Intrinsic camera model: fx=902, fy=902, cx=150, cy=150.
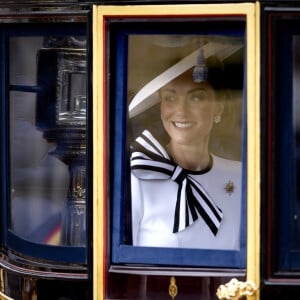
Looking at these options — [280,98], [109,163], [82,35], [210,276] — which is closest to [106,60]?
[82,35]

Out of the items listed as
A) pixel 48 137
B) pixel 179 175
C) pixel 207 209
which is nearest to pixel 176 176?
pixel 179 175

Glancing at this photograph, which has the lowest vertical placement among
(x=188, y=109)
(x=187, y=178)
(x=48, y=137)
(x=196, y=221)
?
(x=196, y=221)

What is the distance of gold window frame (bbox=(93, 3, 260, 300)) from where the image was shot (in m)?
3.25

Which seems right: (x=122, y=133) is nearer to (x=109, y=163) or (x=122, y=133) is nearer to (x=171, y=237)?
(x=109, y=163)

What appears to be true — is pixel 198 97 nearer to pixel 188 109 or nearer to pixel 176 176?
pixel 188 109

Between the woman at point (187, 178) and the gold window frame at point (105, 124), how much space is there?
0.31 feet

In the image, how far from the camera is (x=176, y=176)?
11.3ft

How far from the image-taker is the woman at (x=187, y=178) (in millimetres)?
3387

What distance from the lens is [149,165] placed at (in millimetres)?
3445

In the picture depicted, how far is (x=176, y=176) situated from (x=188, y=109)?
0.26m

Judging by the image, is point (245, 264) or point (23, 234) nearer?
point (245, 264)

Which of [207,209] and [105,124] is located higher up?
[105,124]

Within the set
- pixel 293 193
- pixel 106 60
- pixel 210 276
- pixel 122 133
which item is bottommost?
pixel 210 276

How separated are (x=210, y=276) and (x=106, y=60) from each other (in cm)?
89
